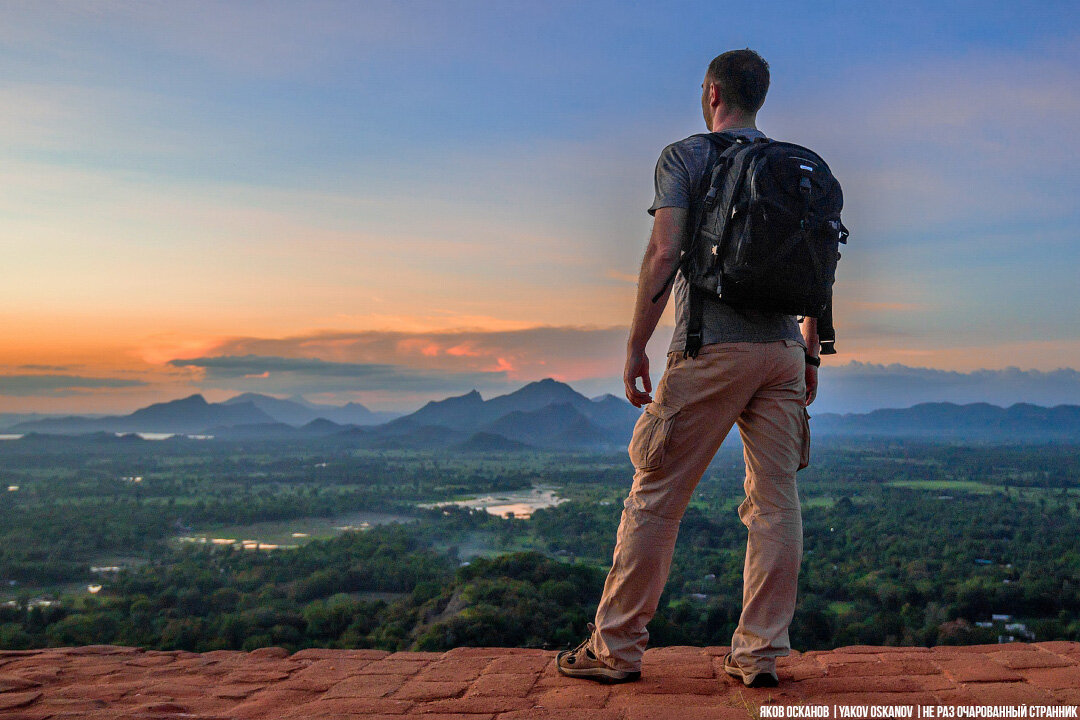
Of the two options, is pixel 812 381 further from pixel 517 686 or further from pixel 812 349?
pixel 517 686

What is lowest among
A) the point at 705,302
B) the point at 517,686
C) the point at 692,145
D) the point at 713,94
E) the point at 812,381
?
the point at 517,686

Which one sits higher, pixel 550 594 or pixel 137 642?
pixel 550 594

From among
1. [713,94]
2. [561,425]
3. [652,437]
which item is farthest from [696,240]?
[561,425]

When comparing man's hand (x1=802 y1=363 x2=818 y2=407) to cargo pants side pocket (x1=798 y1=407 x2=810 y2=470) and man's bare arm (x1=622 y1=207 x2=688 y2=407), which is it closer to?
cargo pants side pocket (x1=798 y1=407 x2=810 y2=470)

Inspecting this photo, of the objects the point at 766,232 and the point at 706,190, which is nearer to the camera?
the point at 766,232

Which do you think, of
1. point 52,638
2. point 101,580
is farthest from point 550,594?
point 101,580

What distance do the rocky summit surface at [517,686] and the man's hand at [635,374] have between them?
103cm

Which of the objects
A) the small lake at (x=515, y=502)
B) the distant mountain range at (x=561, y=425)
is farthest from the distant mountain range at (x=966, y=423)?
the small lake at (x=515, y=502)

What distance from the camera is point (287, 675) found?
324cm

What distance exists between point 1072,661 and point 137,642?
1723cm

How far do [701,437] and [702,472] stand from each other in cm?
14

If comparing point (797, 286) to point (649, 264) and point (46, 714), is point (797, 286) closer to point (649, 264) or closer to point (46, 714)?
point (649, 264)

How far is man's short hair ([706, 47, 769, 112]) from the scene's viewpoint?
2787 millimetres

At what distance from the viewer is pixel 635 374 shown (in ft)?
8.98
